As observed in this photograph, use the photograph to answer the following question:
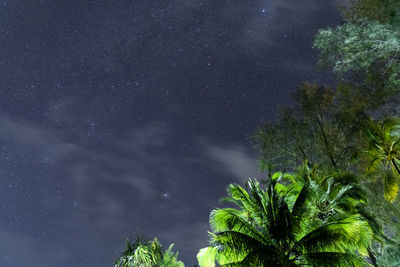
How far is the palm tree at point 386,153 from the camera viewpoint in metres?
18.4

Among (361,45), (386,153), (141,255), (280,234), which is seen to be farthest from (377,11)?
(141,255)

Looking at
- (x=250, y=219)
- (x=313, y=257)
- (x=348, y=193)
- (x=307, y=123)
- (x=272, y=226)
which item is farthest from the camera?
(x=307, y=123)

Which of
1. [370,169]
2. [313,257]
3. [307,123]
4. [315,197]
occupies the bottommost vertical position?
[313,257]

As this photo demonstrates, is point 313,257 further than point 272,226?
No

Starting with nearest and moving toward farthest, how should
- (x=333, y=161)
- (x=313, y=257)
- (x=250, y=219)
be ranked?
(x=313, y=257), (x=250, y=219), (x=333, y=161)

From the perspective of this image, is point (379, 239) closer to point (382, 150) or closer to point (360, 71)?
point (382, 150)

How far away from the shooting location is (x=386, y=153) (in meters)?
19.4

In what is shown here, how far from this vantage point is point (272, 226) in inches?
620

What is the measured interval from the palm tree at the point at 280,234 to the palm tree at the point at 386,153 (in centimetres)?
444

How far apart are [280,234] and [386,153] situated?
8.81 m

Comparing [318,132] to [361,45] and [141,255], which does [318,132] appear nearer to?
[361,45]

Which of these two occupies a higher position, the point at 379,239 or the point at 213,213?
the point at 213,213

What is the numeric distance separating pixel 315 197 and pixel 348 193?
4.04 metres

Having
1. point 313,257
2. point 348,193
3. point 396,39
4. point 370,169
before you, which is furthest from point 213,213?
point 396,39
